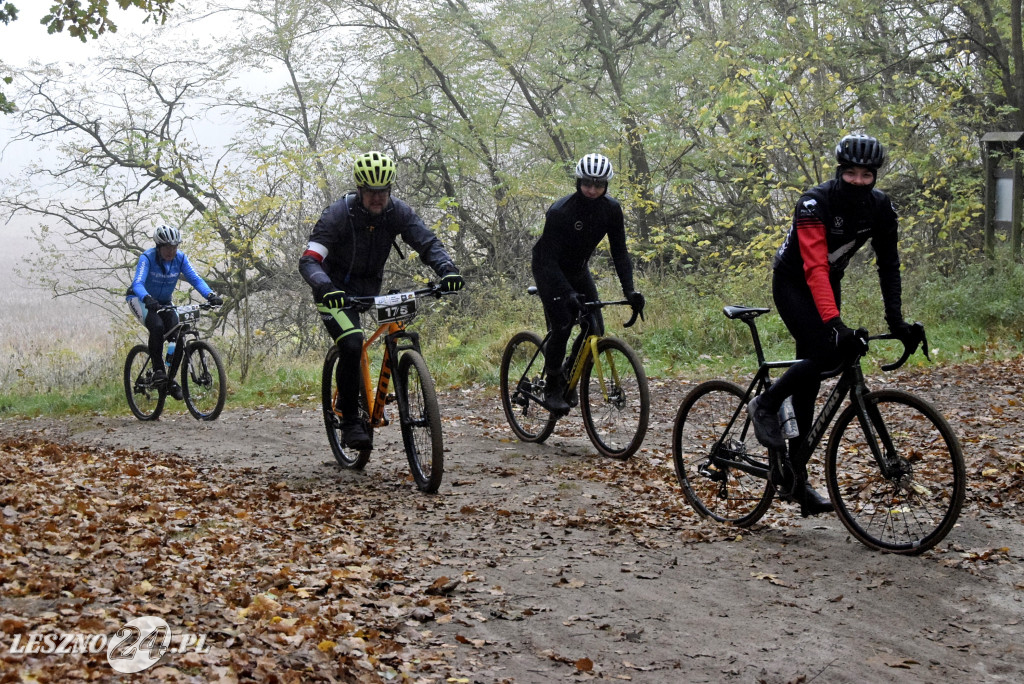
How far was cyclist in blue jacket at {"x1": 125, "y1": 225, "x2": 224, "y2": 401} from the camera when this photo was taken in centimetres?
1156

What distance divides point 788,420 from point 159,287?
8.81 meters

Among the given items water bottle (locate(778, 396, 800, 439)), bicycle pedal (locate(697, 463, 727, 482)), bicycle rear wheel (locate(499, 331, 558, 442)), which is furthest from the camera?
bicycle rear wheel (locate(499, 331, 558, 442))

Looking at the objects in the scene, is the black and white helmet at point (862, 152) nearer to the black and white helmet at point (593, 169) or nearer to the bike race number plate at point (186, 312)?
the black and white helmet at point (593, 169)

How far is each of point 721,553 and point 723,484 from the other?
65cm

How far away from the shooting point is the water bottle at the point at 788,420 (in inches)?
212

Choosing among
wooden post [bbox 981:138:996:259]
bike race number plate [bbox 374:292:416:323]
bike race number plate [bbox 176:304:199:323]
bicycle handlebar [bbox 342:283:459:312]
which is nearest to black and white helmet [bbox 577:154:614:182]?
bicycle handlebar [bbox 342:283:459:312]

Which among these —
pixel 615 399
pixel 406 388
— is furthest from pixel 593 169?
pixel 406 388

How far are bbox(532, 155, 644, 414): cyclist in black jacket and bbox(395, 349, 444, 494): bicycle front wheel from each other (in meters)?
1.36

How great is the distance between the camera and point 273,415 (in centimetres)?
1201

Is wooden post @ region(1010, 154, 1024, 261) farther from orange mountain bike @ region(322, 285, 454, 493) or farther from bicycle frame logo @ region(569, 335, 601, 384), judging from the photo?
orange mountain bike @ region(322, 285, 454, 493)

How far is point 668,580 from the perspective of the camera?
16.3ft

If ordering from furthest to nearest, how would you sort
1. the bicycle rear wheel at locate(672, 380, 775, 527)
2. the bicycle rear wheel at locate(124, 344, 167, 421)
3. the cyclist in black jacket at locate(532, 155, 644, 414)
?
the bicycle rear wheel at locate(124, 344, 167, 421)
the cyclist in black jacket at locate(532, 155, 644, 414)
the bicycle rear wheel at locate(672, 380, 775, 527)

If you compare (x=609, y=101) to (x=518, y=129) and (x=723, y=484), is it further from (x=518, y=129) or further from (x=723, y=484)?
(x=723, y=484)

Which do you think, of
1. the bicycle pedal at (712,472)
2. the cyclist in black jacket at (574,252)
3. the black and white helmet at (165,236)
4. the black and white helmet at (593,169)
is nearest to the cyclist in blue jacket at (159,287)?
the black and white helmet at (165,236)
